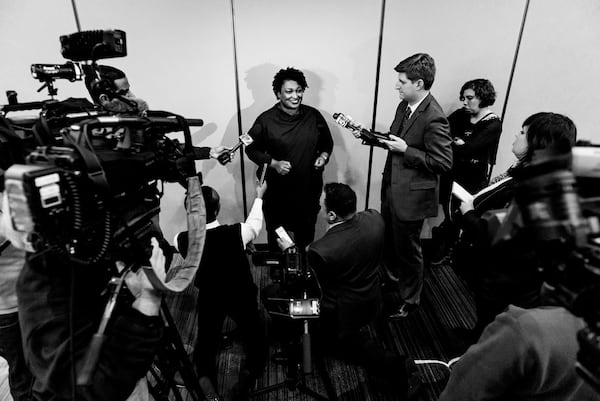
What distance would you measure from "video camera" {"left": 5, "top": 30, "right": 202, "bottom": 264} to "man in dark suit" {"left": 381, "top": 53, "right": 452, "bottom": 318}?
1557mm

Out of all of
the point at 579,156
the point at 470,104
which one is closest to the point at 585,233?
the point at 579,156

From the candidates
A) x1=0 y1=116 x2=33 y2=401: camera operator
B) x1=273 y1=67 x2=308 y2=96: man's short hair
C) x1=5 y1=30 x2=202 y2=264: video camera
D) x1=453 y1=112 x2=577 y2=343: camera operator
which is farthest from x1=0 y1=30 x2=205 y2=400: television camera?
x1=273 y1=67 x2=308 y2=96: man's short hair

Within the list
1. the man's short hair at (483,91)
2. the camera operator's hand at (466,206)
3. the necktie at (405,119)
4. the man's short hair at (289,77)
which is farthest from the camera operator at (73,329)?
the man's short hair at (483,91)

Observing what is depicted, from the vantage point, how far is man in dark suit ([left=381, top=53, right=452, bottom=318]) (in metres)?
2.32

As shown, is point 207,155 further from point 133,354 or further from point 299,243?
point 299,243

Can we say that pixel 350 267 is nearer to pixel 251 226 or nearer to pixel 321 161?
pixel 251 226

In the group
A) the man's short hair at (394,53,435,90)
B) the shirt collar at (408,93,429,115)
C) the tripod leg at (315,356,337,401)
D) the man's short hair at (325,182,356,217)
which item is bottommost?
the tripod leg at (315,356,337,401)

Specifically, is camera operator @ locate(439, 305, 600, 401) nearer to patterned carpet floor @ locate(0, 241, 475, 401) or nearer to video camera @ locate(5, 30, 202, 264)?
video camera @ locate(5, 30, 202, 264)

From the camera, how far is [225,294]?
2.00m

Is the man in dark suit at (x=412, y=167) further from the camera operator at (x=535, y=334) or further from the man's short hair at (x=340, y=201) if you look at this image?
the camera operator at (x=535, y=334)

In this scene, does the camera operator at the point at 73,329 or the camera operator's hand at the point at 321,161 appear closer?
the camera operator at the point at 73,329

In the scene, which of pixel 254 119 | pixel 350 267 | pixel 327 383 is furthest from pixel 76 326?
pixel 254 119

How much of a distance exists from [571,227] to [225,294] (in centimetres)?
167

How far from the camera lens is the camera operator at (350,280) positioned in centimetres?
186
